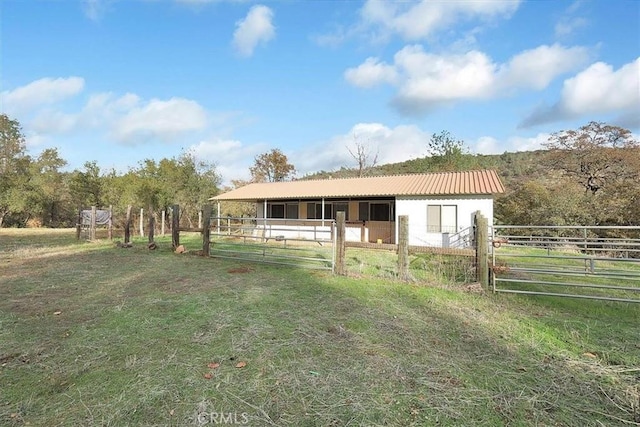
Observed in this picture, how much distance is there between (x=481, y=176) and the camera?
14.7 meters

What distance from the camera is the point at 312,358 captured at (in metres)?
2.91

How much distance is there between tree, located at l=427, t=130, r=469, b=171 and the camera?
26.5 metres

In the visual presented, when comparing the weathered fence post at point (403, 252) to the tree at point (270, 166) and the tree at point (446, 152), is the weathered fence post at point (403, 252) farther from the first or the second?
the tree at point (270, 166)

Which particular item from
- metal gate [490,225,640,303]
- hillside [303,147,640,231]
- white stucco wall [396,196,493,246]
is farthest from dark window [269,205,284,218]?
metal gate [490,225,640,303]

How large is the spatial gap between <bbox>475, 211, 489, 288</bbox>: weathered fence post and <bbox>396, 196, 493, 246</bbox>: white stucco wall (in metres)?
7.68

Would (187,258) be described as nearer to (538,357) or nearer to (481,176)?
(538,357)

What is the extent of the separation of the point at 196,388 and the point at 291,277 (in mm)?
4085

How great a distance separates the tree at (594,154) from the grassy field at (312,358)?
18.7 m

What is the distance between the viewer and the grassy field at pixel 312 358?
6.98ft

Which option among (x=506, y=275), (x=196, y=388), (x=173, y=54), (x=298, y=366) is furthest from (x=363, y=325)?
(x=173, y=54)

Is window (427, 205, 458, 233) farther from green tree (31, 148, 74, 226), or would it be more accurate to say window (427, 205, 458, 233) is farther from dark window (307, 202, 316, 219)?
green tree (31, 148, 74, 226)

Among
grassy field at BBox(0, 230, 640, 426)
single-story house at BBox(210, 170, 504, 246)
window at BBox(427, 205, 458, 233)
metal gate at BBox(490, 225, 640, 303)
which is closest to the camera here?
grassy field at BBox(0, 230, 640, 426)

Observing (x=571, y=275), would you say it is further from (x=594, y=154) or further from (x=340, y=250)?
(x=594, y=154)

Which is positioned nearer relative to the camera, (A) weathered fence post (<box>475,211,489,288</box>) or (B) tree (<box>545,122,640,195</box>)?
(A) weathered fence post (<box>475,211,489,288</box>)
